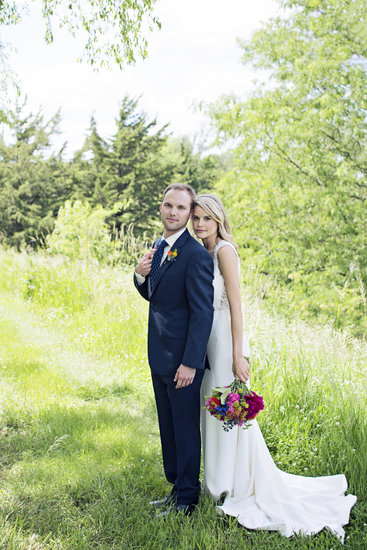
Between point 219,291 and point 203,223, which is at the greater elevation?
point 203,223

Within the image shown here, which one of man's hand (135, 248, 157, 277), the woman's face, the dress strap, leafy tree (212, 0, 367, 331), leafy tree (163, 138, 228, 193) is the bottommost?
man's hand (135, 248, 157, 277)

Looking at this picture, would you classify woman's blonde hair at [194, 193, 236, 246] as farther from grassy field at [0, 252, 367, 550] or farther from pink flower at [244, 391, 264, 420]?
grassy field at [0, 252, 367, 550]

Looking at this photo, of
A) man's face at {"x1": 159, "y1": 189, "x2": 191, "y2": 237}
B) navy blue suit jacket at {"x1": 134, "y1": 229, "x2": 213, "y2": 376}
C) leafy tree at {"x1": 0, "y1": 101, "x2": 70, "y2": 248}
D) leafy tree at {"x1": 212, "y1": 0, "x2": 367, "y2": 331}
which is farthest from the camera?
leafy tree at {"x1": 0, "y1": 101, "x2": 70, "y2": 248}

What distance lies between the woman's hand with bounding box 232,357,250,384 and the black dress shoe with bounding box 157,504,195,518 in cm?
82

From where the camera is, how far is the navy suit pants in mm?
2869

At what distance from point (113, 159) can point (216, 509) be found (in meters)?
30.3

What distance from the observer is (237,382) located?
288 cm

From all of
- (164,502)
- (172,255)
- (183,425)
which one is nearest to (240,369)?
(183,425)

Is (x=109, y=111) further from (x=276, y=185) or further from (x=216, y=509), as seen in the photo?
(x=216, y=509)

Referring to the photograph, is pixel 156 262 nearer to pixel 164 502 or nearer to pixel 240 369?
pixel 240 369

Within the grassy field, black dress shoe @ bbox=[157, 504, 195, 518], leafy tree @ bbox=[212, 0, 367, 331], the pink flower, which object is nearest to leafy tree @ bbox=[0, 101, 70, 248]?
leafy tree @ bbox=[212, 0, 367, 331]

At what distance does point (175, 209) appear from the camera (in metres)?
2.84

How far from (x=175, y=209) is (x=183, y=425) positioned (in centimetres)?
127

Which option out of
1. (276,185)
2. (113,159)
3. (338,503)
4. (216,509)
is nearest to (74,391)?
(216,509)
